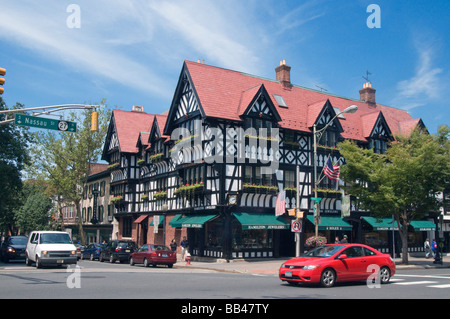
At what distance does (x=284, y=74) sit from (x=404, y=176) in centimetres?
1576

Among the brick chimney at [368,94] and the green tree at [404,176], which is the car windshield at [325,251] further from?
the brick chimney at [368,94]

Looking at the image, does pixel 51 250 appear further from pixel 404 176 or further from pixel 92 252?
pixel 404 176

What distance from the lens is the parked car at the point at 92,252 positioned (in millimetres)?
34844

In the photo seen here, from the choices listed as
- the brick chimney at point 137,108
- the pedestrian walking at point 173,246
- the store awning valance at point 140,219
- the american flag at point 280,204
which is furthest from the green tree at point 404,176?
Result: the brick chimney at point 137,108

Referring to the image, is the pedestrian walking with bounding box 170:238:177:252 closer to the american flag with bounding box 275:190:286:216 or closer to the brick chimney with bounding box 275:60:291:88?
the american flag with bounding box 275:190:286:216

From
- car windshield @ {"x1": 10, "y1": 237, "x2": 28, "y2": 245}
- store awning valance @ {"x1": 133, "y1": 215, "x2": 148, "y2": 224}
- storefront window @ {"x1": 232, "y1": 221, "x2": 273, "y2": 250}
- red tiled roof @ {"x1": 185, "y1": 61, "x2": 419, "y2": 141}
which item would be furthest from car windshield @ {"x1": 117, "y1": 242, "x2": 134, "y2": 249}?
store awning valance @ {"x1": 133, "y1": 215, "x2": 148, "y2": 224}

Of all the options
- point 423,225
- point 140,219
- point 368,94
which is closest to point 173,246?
point 140,219

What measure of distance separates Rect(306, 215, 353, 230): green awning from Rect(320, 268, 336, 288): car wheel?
18612mm

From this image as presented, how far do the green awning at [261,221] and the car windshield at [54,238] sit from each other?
11091 millimetres

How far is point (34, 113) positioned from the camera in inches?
768

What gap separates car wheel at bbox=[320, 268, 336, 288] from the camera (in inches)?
563

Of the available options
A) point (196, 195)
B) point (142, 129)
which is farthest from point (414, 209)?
point (142, 129)

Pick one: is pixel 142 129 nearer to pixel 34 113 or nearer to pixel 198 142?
pixel 198 142

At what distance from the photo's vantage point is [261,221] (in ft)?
101
